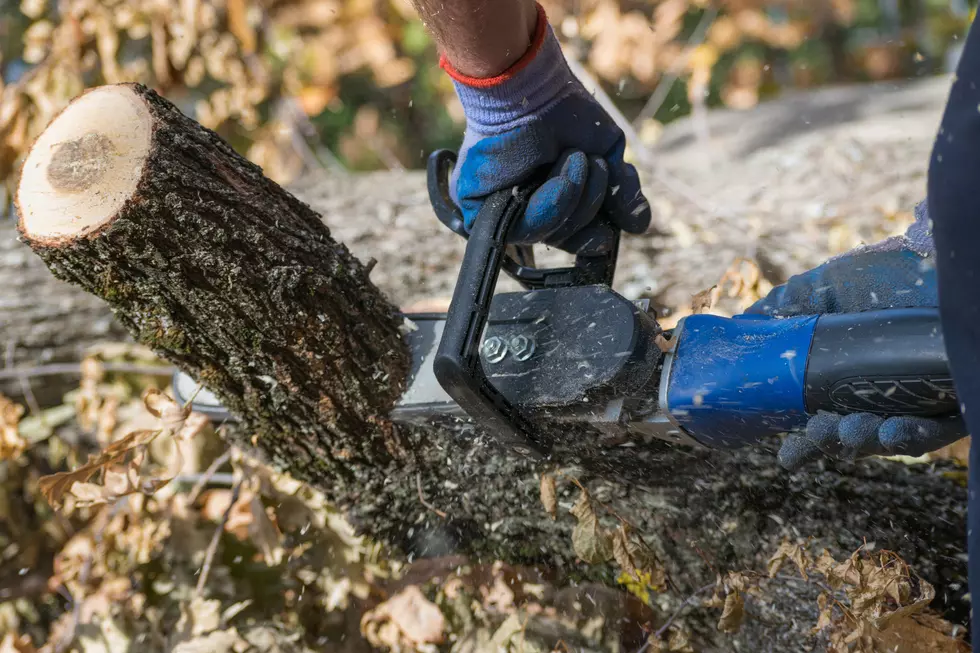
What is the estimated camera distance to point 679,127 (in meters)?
4.94

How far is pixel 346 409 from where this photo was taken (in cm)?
152

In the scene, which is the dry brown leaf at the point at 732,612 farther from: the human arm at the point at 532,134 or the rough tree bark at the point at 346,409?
the human arm at the point at 532,134

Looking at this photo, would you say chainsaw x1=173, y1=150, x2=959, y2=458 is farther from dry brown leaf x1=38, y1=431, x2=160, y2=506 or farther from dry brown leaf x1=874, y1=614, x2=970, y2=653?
dry brown leaf x1=38, y1=431, x2=160, y2=506

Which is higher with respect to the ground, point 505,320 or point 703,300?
point 505,320

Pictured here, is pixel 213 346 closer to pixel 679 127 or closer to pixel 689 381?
pixel 689 381

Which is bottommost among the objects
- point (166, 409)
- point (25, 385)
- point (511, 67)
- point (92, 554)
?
point (92, 554)

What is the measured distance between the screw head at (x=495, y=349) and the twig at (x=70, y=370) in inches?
60.4

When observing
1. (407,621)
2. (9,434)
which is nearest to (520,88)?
(407,621)

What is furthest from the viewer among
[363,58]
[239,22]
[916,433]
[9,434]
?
[363,58]

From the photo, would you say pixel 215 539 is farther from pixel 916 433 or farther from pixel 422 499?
pixel 916 433

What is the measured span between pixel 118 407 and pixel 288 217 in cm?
150

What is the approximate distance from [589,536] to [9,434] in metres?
1.91

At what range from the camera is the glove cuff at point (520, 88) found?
130 cm

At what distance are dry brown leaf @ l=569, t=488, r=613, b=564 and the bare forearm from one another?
2.65 ft
